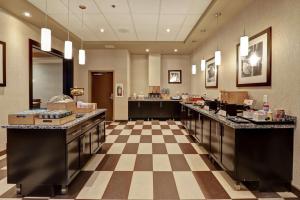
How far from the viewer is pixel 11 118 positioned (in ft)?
8.31

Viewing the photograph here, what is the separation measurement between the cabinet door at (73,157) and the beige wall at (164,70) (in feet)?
22.2

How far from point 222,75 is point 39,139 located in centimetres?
436

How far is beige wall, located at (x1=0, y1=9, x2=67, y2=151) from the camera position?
4254mm

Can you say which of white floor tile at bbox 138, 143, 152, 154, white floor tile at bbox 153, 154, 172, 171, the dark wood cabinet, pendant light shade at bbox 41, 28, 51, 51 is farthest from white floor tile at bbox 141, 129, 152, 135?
pendant light shade at bbox 41, 28, 51, 51

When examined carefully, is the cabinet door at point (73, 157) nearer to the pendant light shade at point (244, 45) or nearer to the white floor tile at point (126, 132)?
the pendant light shade at point (244, 45)

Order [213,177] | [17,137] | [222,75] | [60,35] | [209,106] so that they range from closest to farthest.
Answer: [17,137] → [213,177] → [209,106] → [222,75] → [60,35]

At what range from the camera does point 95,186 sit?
2854 millimetres

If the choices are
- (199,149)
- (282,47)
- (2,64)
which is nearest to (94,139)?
(199,149)

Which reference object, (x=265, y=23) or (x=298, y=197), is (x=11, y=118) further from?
(x=265, y=23)

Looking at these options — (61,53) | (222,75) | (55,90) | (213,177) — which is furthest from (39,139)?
(55,90)

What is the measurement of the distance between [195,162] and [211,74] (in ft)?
10.4

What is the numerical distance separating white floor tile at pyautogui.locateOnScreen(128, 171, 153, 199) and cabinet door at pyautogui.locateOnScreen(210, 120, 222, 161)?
1.13 m

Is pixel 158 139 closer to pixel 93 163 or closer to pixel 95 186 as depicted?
pixel 93 163

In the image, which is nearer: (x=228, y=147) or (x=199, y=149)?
(x=228, y=147)
